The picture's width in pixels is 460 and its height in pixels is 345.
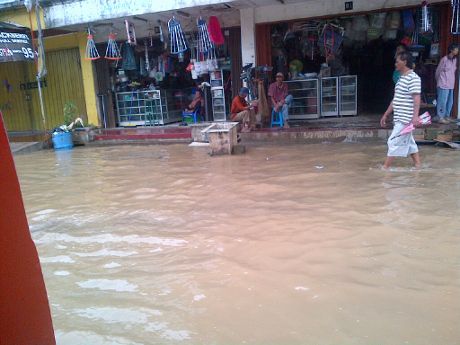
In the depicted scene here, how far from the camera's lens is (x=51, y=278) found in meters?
3.64

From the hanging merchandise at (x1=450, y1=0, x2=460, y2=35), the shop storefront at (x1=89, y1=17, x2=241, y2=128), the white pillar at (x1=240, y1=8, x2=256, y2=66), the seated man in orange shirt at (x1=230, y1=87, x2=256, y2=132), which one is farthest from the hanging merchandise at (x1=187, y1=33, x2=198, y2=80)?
the hanging merchandise at (x1=450, y1=0, x2=460, y2=35)

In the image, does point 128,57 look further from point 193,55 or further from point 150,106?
point 193,55

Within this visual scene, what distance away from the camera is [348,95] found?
40.5ft

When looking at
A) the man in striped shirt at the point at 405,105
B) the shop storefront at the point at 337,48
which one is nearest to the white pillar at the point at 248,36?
the shop storefront at the point at 337,48

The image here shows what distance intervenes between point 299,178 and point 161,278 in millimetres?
3509

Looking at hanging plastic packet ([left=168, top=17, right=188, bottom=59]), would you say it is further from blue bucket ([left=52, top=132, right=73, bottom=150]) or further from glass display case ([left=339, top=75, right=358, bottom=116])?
glass display case ([left=339, top=75, right=358, bottom=116])

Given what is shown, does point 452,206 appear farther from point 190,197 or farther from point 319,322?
point 190,197

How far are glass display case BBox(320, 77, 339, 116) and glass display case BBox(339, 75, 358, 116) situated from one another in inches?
5.7

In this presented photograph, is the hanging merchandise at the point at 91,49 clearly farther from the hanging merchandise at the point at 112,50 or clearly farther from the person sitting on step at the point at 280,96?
the person sitting on step at the point at 280,96

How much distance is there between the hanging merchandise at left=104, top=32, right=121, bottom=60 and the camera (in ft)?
41.5

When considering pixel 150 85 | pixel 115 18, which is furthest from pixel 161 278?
pixel 150 85

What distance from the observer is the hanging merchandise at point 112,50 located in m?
12.6

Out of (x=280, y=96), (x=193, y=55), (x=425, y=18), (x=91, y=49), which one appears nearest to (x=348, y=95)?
(x=280, y=96)

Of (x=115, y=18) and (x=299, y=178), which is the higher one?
(x=115, y=18)
